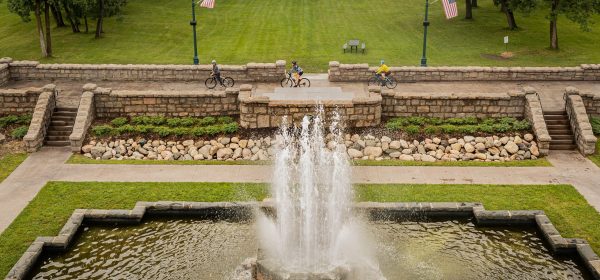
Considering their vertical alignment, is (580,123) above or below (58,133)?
above

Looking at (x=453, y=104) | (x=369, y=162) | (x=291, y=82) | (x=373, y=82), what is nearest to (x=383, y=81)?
(x=373, y=82)

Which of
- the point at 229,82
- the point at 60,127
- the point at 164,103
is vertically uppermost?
the point at 229,82

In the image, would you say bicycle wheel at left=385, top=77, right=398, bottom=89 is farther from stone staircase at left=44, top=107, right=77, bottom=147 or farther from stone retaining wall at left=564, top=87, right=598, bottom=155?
stone staircase at left=44, top=107, right=77, bottom=147

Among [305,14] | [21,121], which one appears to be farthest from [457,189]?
[305,14]

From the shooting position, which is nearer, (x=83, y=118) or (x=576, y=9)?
(x=83, y=118)

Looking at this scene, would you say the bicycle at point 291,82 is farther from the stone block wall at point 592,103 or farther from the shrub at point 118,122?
the stone block wall at point 592,103

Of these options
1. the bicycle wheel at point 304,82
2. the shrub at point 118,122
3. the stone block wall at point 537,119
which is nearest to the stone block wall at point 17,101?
the shrub at point 118,122

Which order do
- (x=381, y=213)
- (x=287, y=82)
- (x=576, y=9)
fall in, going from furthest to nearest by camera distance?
(x=576, y=9), (x=287, y=82), (x=381, y=213)

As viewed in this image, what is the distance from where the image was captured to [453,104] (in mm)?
26766

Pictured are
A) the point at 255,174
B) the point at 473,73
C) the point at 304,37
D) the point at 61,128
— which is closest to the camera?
the point at 255,174

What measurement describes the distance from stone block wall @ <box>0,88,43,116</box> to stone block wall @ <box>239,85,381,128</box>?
367 inches

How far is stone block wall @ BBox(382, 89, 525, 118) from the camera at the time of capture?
26.6 metres

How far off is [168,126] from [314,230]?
11.0 m

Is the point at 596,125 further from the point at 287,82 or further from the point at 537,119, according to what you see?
the point at 287,82
